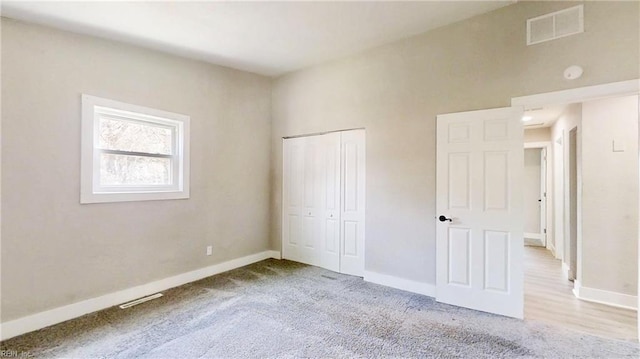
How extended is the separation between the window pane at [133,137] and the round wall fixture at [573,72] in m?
4.33

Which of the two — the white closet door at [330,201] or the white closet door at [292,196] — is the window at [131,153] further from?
the white closet door at [330,201]

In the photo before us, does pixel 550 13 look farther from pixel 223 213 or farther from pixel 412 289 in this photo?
pixel 223 213

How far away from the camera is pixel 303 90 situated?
14.8ft

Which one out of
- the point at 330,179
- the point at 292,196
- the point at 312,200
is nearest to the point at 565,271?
the point at 330,179

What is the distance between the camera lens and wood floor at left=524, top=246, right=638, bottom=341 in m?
2.63

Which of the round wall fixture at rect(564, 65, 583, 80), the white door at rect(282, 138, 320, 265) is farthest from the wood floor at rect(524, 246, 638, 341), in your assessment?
the white door at rect(282, 138, 320, 265)

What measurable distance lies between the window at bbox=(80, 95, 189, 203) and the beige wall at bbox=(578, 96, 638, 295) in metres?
4.84

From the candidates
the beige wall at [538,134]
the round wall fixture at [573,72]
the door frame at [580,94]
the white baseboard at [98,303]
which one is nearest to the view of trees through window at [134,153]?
the white baseboard at [98,303]

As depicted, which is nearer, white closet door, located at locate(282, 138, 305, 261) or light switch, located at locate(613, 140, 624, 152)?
light switch, located at locate(613, 140, 624, 152)

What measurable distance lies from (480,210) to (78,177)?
409 cm

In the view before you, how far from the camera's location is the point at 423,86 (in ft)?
11.2

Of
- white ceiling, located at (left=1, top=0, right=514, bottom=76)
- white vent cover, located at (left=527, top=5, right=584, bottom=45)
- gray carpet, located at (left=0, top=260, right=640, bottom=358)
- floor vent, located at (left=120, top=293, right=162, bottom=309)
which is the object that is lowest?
floor vent, located at (left=120, top=293, right=162, bottom=309)

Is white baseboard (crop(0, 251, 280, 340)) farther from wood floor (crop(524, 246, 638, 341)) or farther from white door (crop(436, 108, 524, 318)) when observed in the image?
wood floor (crop(524, 246, 638, 341))

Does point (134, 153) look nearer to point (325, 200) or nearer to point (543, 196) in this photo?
point (325, 200)
